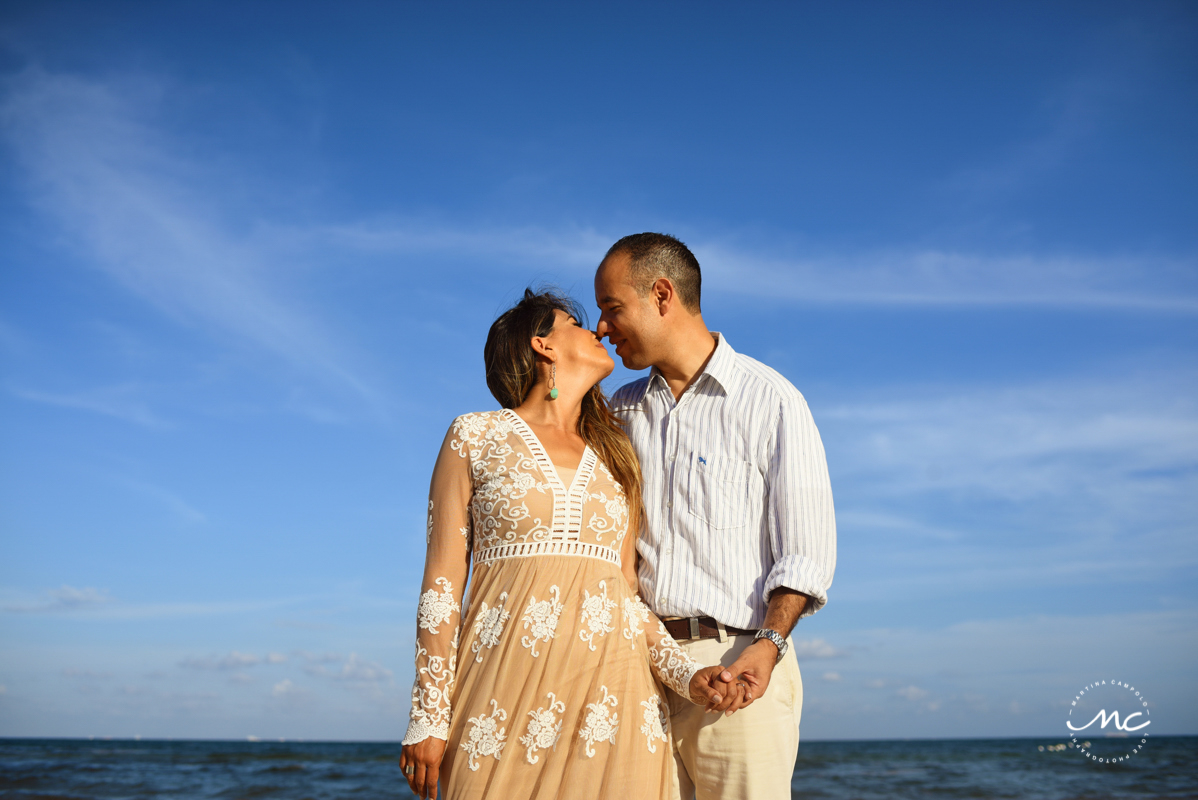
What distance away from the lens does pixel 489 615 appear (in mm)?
2703

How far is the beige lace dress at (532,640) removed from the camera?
99.3 inches

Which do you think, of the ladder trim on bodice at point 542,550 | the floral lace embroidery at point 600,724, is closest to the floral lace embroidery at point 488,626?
the ladder trim on bodice at point 542,550

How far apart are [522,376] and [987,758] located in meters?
28.1

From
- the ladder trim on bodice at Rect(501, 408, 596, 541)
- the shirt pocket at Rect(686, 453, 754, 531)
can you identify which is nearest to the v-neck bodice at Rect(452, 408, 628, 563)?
the ladder trim on bodice at Rect(501, 408, 596, 541)

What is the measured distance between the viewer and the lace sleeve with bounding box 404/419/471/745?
2584 millimetres

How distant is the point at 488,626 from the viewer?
2.68 m

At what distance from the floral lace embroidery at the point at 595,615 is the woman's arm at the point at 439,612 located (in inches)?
16.0

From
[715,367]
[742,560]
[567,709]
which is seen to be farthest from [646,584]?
[715,367]

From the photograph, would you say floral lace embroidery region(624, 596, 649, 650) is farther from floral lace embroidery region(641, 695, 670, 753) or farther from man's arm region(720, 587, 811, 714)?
man's arm region(720, 587, 811, 714)

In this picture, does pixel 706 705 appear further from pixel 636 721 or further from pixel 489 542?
pixel 489 542

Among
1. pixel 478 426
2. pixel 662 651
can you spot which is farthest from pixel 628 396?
pixel 662 651

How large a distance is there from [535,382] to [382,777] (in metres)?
19.7

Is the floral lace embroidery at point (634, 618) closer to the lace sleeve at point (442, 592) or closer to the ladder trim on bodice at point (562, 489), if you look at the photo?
the ladder trim on bodice at point (562, 489)

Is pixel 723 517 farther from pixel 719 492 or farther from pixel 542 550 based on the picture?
pixel 542 550
